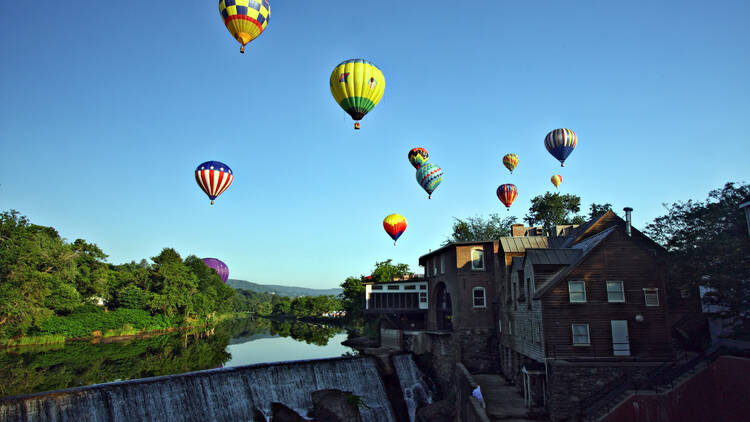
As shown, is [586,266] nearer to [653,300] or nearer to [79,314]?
[653,300]

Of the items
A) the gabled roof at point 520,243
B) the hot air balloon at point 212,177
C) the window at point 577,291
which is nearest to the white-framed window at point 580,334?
the window at point 577,291

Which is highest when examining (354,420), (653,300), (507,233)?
(507,233)

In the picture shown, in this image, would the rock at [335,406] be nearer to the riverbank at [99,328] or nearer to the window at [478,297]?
the window at [478,297]

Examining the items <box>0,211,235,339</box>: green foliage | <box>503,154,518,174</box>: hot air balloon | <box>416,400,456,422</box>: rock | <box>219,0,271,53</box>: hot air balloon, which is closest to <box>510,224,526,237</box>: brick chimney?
<box>416,400,456,422</box>: rock

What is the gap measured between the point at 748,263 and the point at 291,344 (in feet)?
190

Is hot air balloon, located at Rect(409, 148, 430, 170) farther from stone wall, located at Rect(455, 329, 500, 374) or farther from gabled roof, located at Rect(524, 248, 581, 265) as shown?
gabled roof, located at Rect(524, 248, 581, 265)

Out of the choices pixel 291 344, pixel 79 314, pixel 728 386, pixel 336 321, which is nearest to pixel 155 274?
pixel 79 314

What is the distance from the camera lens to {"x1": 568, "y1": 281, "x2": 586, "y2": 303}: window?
72.6ft

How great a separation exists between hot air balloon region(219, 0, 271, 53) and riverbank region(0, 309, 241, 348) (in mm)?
47725

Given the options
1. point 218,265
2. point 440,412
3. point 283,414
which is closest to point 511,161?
point 440,412

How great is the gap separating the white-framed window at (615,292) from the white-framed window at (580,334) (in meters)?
1.97

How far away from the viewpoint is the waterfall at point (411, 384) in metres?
31.6

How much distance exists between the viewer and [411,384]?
32969mm

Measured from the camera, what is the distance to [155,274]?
7606 centimetres
